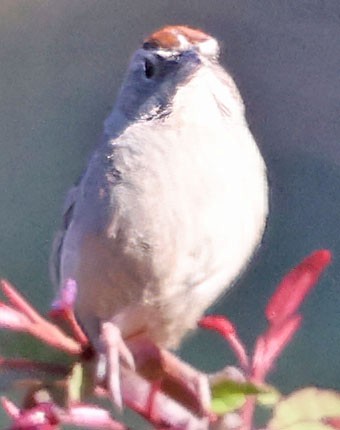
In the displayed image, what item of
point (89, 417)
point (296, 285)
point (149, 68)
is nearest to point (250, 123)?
point (149, 68)

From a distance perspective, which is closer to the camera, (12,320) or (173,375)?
(12,320)

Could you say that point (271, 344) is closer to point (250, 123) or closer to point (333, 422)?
point (333, 422)

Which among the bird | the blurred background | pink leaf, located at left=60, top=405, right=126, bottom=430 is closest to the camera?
pink leaf, located at left=60, top=405, right=126, bottom=430

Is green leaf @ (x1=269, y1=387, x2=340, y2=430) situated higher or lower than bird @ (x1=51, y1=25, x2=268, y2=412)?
lower

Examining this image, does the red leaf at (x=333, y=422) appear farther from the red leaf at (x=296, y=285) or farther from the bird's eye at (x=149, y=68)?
the bird's eye at (x=149, y=68)

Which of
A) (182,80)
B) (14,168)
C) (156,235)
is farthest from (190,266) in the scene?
(14,168)

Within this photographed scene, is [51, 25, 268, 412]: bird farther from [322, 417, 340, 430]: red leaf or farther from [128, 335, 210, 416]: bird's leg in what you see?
[322, 417, 340, 430]: red leaf

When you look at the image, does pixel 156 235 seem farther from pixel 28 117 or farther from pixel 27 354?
pixel 28 117

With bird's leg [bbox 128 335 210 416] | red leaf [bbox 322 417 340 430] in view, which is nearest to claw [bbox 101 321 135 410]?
bird's leg [bbox 128 335 210 416]
